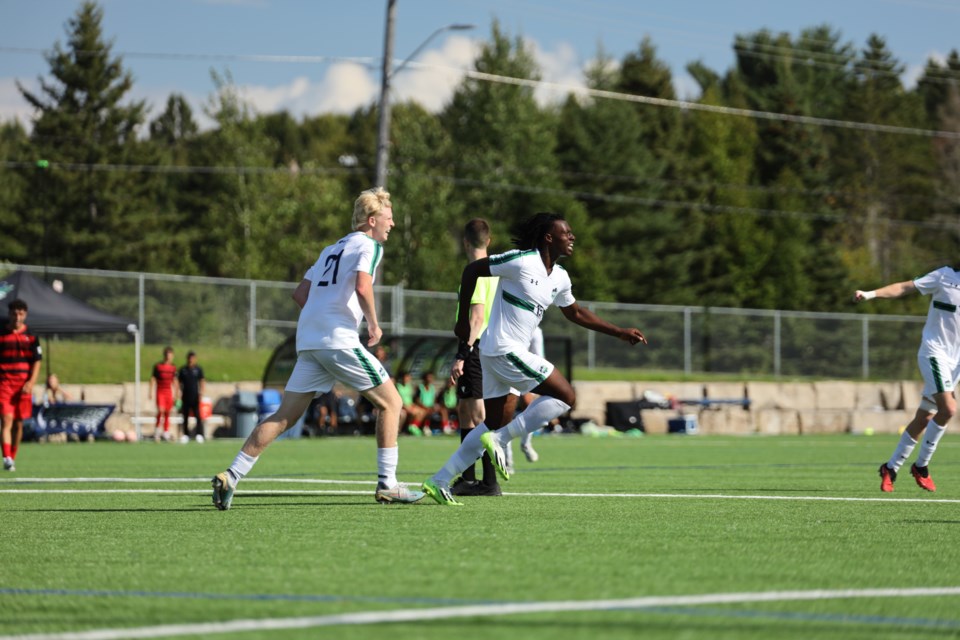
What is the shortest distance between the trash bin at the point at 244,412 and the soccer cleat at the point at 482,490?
766 inches

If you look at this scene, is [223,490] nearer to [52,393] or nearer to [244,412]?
[244,412]

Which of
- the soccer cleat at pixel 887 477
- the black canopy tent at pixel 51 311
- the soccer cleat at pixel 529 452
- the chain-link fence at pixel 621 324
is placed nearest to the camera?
the soccer cleat at pixel 887 477

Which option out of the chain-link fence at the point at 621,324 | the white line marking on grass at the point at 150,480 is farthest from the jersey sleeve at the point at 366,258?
the chain-link fence at the point at 621,324

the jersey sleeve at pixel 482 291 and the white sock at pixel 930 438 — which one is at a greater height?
the jersey sleeve at pixel 482 291

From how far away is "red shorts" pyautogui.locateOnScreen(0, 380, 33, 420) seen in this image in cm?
1609

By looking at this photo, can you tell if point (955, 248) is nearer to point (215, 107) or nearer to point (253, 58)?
point (215, 107)

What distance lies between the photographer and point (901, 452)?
1173 centimetres

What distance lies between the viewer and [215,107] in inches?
2440

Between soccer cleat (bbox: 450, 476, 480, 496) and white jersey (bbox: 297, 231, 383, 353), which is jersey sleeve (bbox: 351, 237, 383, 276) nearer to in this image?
white jersey (bbox: 297, 231, 383, 353)

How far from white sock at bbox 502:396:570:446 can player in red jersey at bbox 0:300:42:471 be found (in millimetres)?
8278

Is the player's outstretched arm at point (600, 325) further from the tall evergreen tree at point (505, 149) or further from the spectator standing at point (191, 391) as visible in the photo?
the tall evergreen tree at point (505, 149)

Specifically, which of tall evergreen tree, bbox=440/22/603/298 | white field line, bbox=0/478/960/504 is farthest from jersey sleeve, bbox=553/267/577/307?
tall evergreen tree, bbox=440/22/603/298

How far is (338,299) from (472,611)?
4678 mm

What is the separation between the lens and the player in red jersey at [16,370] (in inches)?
634
